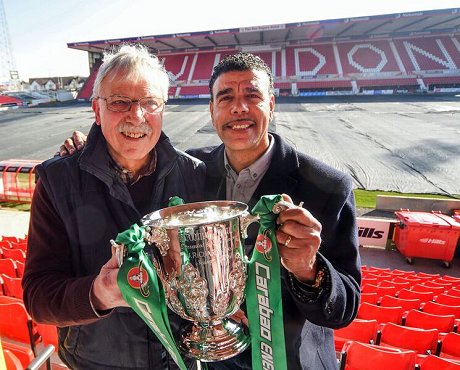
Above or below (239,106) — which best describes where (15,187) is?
below

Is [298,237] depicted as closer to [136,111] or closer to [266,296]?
[266,296]

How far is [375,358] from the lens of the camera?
2.30m

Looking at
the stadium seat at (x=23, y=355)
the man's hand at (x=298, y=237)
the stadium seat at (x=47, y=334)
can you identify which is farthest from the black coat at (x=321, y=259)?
the stadium seat at (x=47, y=334)

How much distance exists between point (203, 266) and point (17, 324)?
8.65ft

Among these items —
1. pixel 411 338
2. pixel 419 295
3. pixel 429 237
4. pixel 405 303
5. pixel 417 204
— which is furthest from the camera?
pixel 417 204

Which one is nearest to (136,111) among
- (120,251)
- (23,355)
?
(120,251)

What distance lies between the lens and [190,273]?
1096mm

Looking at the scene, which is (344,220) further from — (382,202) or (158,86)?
(382,202)

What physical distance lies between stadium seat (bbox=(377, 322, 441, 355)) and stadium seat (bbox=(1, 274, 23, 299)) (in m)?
3.73

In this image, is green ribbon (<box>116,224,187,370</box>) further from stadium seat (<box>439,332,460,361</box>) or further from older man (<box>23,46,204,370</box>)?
stadium seat (<box>439,332,460,361</box>)

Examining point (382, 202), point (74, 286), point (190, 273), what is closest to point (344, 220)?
point (190, 273)

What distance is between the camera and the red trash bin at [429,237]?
6566 mm

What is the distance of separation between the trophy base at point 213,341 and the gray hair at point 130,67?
1037mm

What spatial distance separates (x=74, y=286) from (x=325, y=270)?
914 mm
